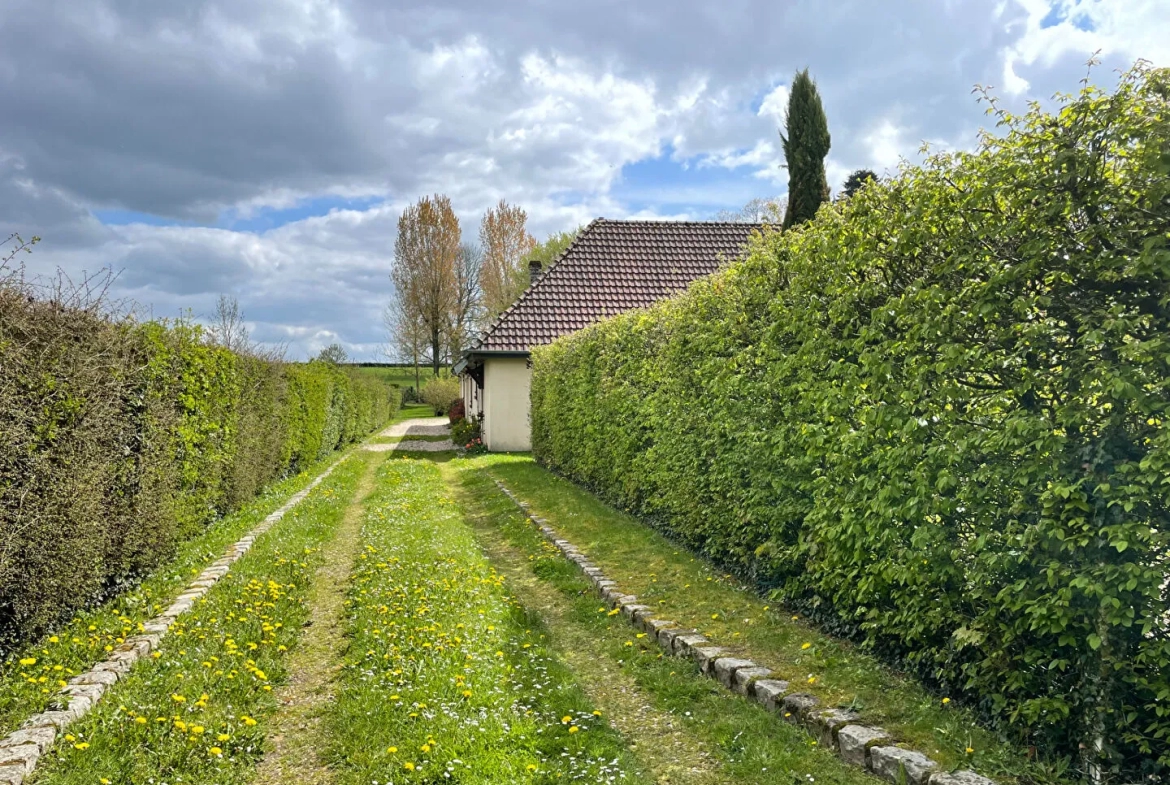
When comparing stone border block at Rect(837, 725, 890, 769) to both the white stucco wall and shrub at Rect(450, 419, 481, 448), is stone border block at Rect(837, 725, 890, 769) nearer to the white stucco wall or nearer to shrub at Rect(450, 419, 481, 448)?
the white stucco wall

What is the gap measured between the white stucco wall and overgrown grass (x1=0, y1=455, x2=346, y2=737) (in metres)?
12.3

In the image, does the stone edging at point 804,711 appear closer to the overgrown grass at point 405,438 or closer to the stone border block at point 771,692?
the stone border block at point 771,692

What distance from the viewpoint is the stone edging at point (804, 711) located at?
11.8 ft

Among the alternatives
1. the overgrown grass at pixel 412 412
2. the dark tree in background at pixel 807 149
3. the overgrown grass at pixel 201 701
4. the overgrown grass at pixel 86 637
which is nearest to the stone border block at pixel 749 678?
the overgrown grass at pixel 201 701

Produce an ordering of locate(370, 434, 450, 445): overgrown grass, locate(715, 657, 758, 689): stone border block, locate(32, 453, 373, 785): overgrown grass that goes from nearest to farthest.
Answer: locate(32, 453, 373, 785): overgrown grass
locate(715, 657, 758, 689): stone border block
locate(370, 434, 450, 445): overgrown grass

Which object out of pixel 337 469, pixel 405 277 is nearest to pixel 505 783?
pixel 337 469

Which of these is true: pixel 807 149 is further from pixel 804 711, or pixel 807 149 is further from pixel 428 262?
pixel 428 262

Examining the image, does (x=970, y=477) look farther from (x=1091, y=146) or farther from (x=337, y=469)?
(x=337, y=469)

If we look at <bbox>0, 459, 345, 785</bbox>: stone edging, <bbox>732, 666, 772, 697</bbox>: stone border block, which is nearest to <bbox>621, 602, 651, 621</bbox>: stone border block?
<bbox>732, 666, 772, 697</bbox>: stone border block

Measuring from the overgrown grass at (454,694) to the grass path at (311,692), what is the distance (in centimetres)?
11

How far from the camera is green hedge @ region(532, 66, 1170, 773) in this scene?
319 cm

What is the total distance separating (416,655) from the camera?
5.28 meters

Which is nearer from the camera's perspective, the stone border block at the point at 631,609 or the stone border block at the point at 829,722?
the stone border block at the point at 829,722

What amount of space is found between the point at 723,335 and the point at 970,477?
3.55m
